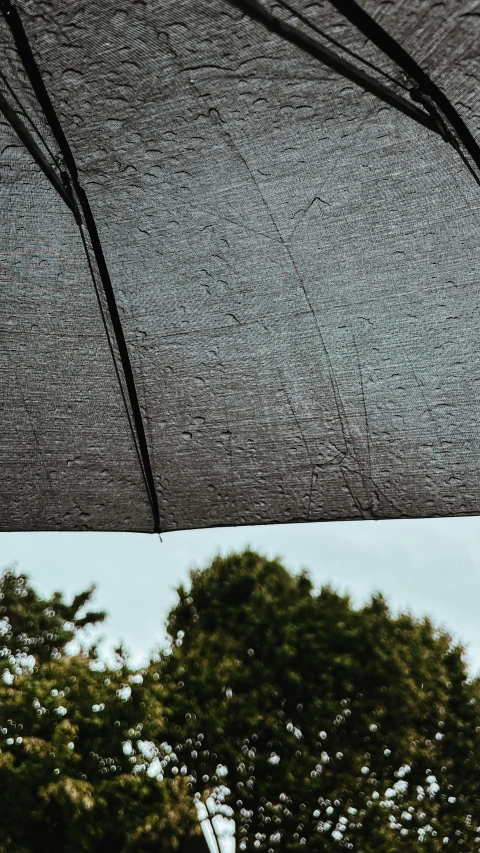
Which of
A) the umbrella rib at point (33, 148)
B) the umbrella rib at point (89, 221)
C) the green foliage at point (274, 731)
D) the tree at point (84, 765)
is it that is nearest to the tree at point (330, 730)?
the green foliage at point (274, 731)

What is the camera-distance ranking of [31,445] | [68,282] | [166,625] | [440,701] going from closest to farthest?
[68,282] < [31,445] < [440,701] < [166,625]

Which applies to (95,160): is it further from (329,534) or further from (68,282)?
(329,534)

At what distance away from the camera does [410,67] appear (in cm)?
100

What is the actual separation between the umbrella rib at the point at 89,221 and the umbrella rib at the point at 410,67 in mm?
472

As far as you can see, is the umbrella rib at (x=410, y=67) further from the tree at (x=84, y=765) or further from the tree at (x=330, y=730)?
the tree at (x=330, y=730)

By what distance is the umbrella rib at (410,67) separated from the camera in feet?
3.15

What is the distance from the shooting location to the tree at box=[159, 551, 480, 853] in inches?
564

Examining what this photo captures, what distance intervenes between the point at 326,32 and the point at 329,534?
4365cm

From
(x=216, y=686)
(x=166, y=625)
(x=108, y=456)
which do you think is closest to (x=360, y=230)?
(x=108, y=456)

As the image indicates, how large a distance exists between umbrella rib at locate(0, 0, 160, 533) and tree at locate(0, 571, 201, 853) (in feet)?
41.1

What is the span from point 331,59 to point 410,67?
12 centimetres

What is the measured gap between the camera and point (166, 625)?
1675 centimetres

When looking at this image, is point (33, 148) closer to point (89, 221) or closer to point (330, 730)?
point (89, 221)

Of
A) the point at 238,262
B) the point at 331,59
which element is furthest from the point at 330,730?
the point at 331,59
